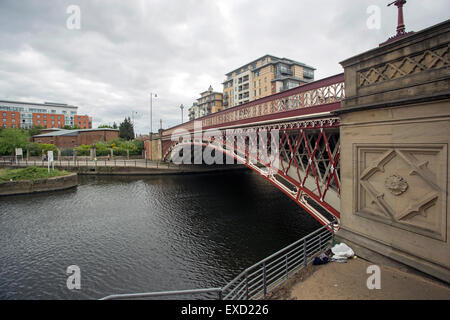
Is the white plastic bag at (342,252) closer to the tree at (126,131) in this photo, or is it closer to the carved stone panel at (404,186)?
the carved stone panel at (404,186)

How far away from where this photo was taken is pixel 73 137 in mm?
60750

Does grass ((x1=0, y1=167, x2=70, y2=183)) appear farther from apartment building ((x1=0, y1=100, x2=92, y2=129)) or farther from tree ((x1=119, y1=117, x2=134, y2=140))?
apartment building ((x1=0, y1=100, x2=92, y2=129))

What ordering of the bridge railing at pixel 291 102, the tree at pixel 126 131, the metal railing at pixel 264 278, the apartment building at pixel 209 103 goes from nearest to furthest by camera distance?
1. the metal railing at pixel 264 278
2. the bridge railing at pixel 291 102
3. the tree at pixel 126 131
4. the apartment building at pixel 209 103

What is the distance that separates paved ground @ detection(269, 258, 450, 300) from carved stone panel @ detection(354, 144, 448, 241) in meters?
0.96

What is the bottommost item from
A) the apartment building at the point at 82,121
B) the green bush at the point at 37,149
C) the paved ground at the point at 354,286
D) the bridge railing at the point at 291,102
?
the paved ground at the point at 354,286

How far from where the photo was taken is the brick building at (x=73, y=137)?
194 ft

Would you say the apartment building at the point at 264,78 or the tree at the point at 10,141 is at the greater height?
the apartment building at the point at 264,78

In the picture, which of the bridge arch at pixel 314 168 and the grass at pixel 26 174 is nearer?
the bridge arch at pixel 314 168

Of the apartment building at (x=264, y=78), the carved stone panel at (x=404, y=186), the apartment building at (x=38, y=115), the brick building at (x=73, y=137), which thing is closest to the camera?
the carved stone panel at (x=404, y=186)

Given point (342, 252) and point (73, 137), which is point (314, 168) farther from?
point (73, 137)

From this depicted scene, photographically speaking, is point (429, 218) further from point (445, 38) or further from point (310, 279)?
point (445, 38)

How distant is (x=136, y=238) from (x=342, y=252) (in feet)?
33.6

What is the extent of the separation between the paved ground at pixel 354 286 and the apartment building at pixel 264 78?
45.4 m

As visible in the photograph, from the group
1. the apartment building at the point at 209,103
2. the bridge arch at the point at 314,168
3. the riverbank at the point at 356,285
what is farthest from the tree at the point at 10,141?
the riverbank at the point at 356,285
